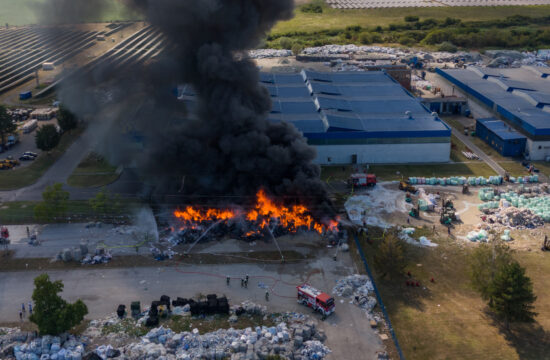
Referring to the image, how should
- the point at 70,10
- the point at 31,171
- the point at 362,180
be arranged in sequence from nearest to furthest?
1. the point at 70,10
2. the point at 362,180
3. the point at 31,171

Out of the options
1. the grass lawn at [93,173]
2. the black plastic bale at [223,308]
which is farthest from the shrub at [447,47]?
the black plastic bale at [223,308]

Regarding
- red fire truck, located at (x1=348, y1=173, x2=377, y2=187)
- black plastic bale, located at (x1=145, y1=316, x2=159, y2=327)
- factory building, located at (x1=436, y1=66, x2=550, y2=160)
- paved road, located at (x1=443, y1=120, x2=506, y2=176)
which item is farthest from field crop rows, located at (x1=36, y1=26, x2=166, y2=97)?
factory building, located at (x1=436, y1=66, x2=550, y2=160)

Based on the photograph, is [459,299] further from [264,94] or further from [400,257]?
[264,94]

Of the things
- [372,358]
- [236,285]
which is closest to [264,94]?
[236,285]

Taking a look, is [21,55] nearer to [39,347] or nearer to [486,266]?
[39,347]

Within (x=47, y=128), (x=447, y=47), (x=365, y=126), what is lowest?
(x=365, y=126)

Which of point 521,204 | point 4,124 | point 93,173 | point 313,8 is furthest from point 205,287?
point 313,8

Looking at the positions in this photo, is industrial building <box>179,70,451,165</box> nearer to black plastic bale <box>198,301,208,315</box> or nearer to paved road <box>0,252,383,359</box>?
paved road <box>0,252,383,359</box>
